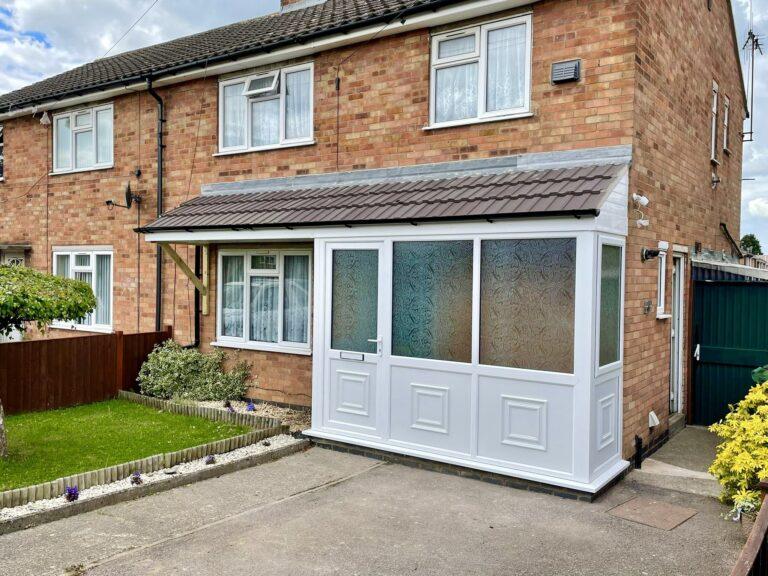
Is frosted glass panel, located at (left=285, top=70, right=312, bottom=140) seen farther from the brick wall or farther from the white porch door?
the white porch door

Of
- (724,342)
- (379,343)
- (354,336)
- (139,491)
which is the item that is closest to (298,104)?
(354,336)

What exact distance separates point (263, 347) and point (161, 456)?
331 centimetres

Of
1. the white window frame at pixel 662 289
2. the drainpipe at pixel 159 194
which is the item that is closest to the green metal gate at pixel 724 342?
the white window frame at pixel 662 289

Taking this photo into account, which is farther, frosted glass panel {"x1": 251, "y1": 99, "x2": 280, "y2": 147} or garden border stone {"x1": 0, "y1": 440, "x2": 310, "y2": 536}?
frosted glass panel {"x1": 251, "y1": 99, "x2": 280, "y2": 147}

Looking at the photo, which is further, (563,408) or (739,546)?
(563,408)

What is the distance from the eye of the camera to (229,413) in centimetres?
829

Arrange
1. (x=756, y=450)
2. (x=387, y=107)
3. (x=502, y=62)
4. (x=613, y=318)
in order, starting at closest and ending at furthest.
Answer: (x=756, y=450), (x=613, y=318), (x=502, y=62), (x=387, y=107)

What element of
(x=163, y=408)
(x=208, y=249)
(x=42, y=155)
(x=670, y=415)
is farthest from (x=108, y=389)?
(x=670, y=415)

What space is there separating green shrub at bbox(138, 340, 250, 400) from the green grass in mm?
511

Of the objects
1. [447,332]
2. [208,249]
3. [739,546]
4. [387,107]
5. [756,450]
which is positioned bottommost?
[739,546]

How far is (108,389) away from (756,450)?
8623 mm

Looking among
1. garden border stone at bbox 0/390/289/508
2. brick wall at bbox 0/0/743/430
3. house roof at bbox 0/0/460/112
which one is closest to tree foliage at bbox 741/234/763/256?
brick wall at bbox 0/0/743/430

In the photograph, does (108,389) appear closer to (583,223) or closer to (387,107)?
(387,107)

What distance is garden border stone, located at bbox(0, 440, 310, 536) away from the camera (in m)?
5.00
